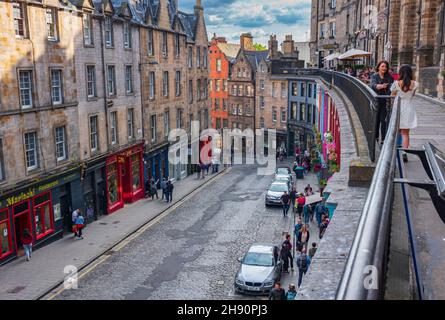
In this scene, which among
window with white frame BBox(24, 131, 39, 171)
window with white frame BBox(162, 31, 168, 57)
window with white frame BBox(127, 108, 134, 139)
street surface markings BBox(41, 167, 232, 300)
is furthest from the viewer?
window with white frame BBox(162, 31, 168, 57)

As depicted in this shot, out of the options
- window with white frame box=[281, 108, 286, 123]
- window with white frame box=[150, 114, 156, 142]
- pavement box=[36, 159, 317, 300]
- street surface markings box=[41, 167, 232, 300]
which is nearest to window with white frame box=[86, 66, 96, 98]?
window with white frame box=[150, 114, 156, 142]

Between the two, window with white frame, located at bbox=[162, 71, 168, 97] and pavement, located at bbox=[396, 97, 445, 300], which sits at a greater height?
window with white frame, located at bbox=[162, 71, 168, 97]

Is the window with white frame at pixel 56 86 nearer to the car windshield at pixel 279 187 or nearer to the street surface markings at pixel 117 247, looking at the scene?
the street surface markings at pixel 117 247

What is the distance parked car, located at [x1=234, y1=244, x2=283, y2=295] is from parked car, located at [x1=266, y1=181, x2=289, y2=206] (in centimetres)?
1169

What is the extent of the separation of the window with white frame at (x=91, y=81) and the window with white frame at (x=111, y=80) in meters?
1.74

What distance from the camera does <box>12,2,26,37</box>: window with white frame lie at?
21.2 m

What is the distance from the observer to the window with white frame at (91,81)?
89.7 feet

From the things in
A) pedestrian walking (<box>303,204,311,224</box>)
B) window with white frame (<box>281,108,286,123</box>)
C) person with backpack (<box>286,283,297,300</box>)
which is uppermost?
window with white frame (<box>281,108,286,123</box>)

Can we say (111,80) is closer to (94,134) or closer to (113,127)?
(113,127)

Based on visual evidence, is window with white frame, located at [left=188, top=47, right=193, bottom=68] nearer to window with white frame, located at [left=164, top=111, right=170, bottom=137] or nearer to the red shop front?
window with white frame, located at [left=164, top=111, right=170, bottom=137]

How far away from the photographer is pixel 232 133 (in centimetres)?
6419

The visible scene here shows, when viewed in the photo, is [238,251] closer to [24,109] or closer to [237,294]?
[237,294]

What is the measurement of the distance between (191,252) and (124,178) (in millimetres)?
11441

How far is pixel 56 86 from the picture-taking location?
24.2 m
